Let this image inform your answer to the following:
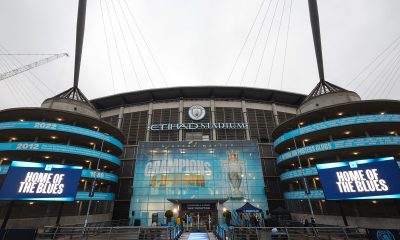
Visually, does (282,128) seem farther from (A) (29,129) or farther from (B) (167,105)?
(A) (29,129)

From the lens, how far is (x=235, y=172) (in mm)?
36594

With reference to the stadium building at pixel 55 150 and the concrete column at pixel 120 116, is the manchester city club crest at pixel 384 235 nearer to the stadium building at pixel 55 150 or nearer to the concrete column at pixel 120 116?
the stadium building at pixel 55 150

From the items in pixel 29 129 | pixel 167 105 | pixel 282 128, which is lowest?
pixel 29 129

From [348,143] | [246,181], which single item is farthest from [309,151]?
[246,181]

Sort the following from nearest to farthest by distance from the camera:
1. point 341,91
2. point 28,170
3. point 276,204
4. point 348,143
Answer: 1. point 28,170
2. point 348,143
3. point 341,91
4. point 276,204

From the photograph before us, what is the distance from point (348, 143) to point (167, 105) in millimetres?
39114

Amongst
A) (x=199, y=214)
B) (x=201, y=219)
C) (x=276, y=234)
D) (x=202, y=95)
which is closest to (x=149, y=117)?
(x=202, y=95)

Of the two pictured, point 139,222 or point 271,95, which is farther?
point 271,95

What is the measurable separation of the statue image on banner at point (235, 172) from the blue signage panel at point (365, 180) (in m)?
17.1

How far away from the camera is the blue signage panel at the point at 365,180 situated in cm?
1783

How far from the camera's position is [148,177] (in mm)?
36156

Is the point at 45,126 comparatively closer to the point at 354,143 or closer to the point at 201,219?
the point at 201,219

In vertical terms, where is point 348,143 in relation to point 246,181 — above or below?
above

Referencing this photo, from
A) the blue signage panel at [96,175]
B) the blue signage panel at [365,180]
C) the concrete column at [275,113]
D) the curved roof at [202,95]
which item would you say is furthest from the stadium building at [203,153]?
the curved roof at [202,95]
